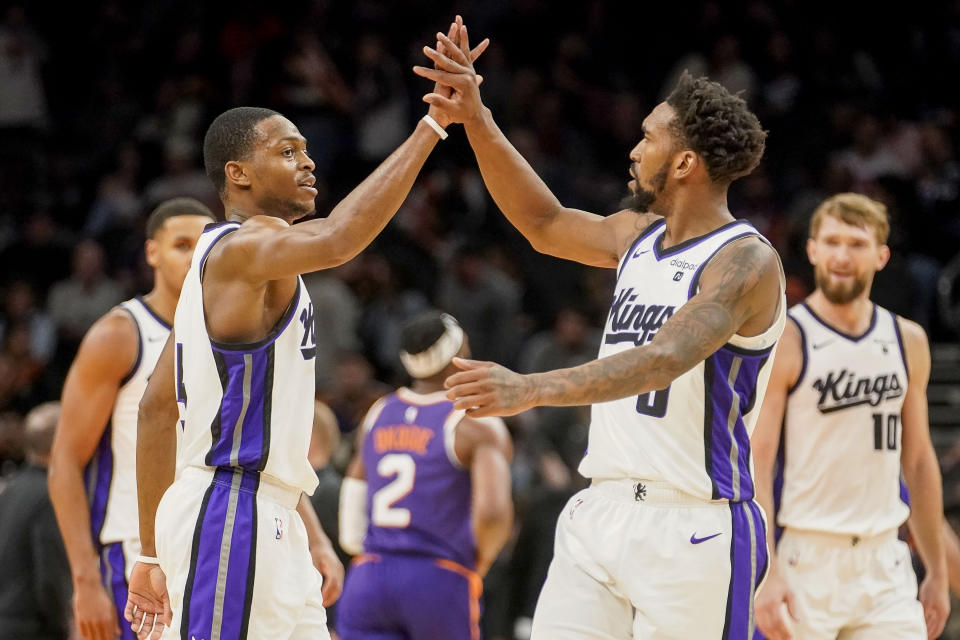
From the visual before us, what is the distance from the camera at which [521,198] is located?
527 cm

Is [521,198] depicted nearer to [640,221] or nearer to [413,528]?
[640,221]

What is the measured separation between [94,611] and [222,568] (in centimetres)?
151

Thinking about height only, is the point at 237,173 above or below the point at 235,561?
above

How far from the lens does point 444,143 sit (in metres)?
14.4

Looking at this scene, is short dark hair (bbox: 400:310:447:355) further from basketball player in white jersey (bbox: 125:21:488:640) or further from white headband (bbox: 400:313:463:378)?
basketball player in white jersey (bbox: 125:21:488:640)

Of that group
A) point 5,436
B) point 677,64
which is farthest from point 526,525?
point 677,64

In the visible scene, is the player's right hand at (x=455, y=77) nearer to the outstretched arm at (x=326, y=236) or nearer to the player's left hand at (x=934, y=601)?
the outstretched arm at (x=326, y=236)

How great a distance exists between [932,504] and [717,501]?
6.12ft

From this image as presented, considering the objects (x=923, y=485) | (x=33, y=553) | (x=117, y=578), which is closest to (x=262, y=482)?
(x=117, y=578)

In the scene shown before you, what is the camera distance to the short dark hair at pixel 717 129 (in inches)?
182

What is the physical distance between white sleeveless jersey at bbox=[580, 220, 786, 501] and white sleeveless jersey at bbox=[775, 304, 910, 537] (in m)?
1.33

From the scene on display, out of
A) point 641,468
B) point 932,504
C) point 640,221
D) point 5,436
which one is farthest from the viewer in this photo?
point 5,436

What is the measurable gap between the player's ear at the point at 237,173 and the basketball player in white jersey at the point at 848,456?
2470 millimetres

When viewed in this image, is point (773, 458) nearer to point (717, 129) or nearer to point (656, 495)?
point (656, 495)
